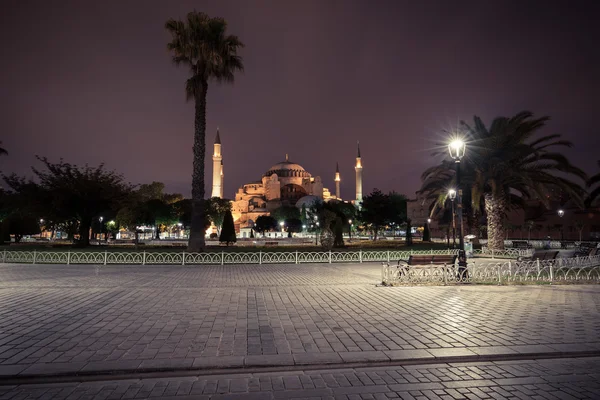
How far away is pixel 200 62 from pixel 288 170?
101 metres

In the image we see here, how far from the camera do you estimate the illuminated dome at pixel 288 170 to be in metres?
121

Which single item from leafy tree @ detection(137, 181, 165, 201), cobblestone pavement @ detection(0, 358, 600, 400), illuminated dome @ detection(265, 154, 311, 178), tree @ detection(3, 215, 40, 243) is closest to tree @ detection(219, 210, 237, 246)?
tree @ detection(3, 215, 40, 243)

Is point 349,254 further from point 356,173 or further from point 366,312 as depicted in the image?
point 356,173

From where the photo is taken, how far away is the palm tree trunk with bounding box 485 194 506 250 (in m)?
21.8

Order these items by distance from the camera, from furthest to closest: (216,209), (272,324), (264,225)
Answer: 1. (264,225)
2. (216,209)
3. (272,324)

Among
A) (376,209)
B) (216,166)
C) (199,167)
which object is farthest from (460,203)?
(216,166)

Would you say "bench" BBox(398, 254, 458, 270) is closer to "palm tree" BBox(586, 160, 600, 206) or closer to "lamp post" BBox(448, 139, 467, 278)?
"lamp post" BBox(448, 139, 467, 278)

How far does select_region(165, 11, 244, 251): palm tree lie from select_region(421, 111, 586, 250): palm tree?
14.6m

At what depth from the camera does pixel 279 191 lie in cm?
11131

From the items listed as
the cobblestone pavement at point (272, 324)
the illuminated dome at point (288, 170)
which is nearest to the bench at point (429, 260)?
the cobblestone pavement at point (272, 324)

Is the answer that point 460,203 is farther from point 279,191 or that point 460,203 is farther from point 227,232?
point 279,191

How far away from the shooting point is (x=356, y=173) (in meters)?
99.2

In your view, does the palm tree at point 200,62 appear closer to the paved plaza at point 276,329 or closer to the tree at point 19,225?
the paved plaza at point 276,329

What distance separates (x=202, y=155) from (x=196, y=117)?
2214 millimetres
